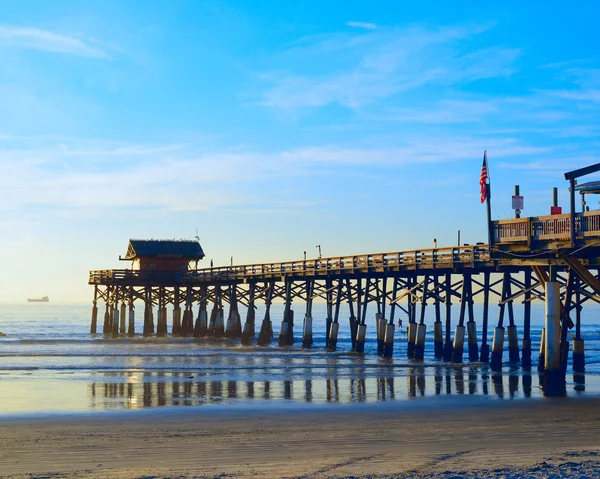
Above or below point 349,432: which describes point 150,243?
above

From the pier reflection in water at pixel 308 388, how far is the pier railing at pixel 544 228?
4471mm

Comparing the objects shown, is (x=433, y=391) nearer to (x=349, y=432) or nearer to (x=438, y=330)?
(x=349, y=432)

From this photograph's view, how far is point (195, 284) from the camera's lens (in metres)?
64.4

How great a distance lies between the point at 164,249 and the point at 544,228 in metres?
48.8

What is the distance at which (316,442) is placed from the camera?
15531 mm

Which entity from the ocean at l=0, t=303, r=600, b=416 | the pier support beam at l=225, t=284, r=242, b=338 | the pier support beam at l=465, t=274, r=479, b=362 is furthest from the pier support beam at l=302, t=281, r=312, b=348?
the pier support beam at l=465, t=274, r=479, b=362

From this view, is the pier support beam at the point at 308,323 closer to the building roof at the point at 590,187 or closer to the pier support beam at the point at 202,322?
the pier support beam at the point at 202,322

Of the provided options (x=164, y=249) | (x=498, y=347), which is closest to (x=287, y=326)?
(x=498, y=347)

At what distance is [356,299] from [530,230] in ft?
64.9

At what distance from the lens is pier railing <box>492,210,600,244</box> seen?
74.6 feet

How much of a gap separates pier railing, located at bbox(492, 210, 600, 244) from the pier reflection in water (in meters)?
4.47

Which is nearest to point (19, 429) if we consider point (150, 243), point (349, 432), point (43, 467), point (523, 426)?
point (43, 467)

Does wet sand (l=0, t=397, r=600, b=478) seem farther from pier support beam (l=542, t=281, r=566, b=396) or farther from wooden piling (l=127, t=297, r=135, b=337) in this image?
wooden piling (l=127, t=297, r=135, b=337)

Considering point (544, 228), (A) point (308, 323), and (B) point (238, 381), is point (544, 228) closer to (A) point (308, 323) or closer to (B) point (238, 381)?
(B) point (238, 381)
